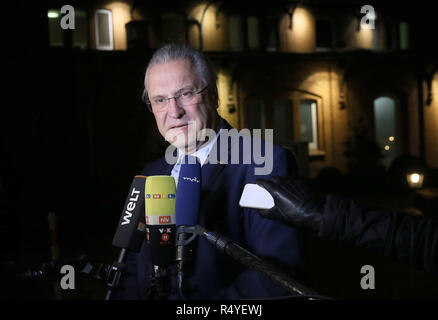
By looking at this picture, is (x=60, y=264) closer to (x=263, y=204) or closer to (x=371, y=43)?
(x=263, y=204)

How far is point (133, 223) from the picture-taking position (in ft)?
5.15

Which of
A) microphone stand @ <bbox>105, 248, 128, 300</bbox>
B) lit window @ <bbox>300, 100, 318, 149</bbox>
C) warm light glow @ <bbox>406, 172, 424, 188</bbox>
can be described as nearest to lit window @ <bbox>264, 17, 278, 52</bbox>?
lit window @ <bbox>300, 100, 318, 149</bbox>

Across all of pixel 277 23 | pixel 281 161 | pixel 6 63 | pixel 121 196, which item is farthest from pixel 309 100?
pixel 281 161

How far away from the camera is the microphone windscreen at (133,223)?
153cm

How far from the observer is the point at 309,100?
13914 millimetres

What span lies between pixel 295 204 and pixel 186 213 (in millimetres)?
391

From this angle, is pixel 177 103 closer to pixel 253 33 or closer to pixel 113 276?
pixel 113 276

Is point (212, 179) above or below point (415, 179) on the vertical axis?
above

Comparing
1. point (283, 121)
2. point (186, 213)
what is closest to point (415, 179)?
point (283, 121)

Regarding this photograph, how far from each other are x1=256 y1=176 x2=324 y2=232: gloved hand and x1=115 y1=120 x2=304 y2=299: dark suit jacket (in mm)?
271

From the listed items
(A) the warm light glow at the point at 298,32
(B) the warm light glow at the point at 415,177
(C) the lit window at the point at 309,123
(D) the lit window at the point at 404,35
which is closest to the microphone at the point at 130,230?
(B) the warm light glow at the point at 415,177

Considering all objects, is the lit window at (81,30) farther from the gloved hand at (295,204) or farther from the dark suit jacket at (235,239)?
the gloved hand at (295,204)
